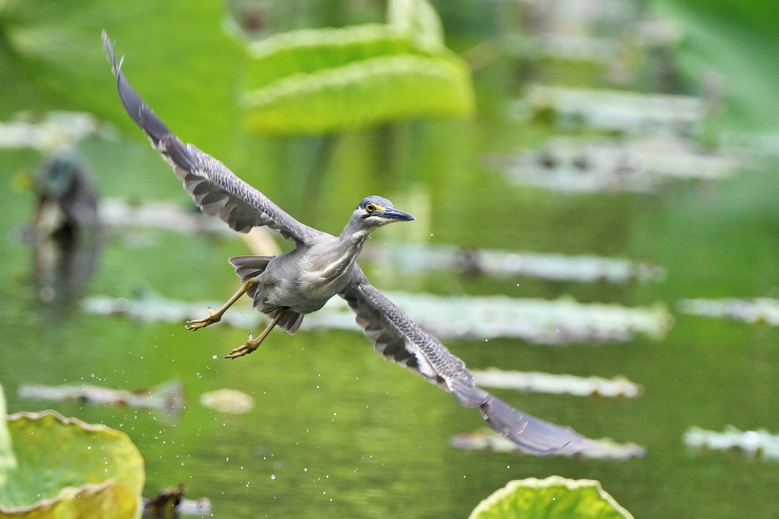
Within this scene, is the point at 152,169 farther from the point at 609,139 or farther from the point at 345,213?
the point at 609,139

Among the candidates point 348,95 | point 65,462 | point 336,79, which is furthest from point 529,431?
point 348,95

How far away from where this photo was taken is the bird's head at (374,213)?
335cm

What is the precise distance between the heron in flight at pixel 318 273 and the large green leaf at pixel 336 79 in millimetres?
3067

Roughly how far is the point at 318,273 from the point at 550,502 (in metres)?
0.75

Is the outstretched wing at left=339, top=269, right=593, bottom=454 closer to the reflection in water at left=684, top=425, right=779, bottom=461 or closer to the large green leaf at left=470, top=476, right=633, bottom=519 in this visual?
the large green leaf at left=470, top=476, right=633, bottom=519

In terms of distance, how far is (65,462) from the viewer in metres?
3.54

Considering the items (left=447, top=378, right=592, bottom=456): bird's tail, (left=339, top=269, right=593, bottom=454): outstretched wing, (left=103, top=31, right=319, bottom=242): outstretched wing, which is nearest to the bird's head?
(left=103, top=31, right=319, bottom=242): outstretched wing

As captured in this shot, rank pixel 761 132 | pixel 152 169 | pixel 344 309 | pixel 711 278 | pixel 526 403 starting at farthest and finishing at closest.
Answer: pixel 152 169
pixel 761 132
pixel 711 278
pixel 344 309
pixel 526 403

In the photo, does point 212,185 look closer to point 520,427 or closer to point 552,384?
point 520,427

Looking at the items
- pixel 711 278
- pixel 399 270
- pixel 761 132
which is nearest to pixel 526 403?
pixel 399 270

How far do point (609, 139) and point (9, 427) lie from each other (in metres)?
11.6

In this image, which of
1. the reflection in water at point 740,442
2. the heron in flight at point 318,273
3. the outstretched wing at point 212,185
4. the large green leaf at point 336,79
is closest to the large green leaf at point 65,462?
the heron in flight at point 318,273

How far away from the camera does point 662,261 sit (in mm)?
8852

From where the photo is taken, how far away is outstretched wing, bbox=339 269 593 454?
11.1 feet
